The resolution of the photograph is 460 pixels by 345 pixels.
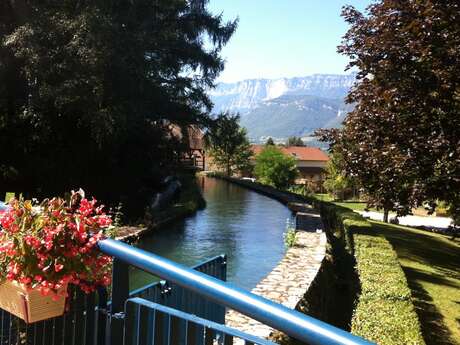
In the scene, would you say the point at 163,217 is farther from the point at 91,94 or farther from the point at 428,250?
the point at 428,250

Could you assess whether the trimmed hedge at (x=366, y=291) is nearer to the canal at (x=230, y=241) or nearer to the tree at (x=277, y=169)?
the canal at (x=230, y=241)

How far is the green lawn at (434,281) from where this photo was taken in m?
9.24

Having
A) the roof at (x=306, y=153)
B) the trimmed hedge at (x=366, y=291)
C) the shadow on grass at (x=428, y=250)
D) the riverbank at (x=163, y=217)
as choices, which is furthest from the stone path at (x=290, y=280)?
the roof at (x=306, y=153)

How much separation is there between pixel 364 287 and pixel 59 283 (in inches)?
269

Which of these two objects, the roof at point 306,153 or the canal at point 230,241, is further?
the roof at point 306,153

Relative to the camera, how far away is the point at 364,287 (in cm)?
822

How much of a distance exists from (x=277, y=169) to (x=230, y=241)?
32.7 metres

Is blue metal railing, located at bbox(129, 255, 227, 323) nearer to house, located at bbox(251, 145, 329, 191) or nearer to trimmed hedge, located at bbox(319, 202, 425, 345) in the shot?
trimmed hedge, located at bbox(319, 202, 425, 345)

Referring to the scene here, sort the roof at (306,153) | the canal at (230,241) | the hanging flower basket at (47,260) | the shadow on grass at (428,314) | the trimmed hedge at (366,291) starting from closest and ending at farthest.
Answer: the hanging flower basket at (47,260), the trimmed hedge at (366,291), the shadow on grass at (428,314), the canal at (230,241), the roof at (306,153)

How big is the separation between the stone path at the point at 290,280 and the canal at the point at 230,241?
1049 mm

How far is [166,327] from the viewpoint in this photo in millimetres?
2367

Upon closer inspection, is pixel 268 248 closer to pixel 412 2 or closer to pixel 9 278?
pixel 412 2

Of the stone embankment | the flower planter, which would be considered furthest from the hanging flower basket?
the stone embankment

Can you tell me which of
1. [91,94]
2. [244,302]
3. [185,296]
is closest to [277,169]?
[91,94]
